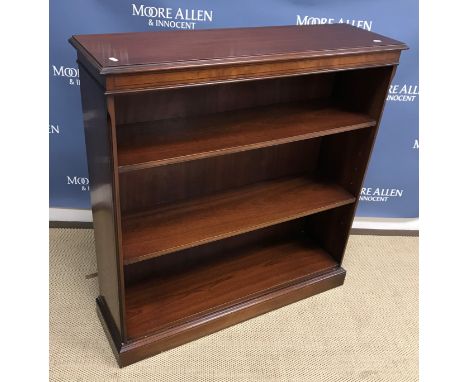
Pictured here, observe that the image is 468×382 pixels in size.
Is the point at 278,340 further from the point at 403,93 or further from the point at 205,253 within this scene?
the point at 403,93

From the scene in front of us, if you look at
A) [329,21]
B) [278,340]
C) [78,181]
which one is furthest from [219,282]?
[329,21]

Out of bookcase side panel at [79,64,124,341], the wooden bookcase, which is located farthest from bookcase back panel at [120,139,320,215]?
bookcase side panel at [79,64,124,341]

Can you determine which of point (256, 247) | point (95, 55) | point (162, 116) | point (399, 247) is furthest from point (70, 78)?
point (399, 247)

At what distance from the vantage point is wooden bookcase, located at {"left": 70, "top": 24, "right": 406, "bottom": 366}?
1.10m

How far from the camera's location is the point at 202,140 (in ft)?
4.02

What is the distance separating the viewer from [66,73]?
1620 millimetres

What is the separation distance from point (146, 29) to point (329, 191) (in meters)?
0.86

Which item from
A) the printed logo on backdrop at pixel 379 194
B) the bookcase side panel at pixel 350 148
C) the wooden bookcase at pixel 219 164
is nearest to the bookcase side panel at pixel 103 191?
the wooden bookcase at pixel 219 164

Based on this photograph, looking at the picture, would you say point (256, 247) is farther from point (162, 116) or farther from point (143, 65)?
point (143, 65)

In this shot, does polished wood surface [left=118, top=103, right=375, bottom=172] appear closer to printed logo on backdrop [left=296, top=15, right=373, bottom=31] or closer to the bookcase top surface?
the bookcase top surface

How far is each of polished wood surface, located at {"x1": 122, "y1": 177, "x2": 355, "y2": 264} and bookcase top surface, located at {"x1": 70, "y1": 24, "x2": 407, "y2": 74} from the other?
516 mm

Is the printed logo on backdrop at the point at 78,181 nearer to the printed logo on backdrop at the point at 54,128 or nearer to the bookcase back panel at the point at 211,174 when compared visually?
the printed logo on backdrop at the point at 54,128

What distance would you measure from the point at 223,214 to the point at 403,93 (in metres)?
0.92

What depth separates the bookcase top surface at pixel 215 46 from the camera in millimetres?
1015
